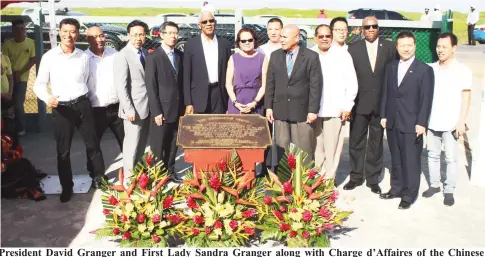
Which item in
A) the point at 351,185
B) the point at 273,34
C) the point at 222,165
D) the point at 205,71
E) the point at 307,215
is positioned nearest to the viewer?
the point at 307,215

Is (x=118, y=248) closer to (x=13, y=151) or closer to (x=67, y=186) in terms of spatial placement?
(x=67, y=186)

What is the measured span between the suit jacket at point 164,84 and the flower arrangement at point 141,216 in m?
1.40

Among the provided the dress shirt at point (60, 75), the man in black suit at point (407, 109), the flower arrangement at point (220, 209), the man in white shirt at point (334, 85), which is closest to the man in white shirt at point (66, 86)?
the dress shirt at point (60, 75)

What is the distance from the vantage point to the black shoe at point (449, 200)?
573 centimetres

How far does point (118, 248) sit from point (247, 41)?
2.55 meters

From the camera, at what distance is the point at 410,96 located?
5379mm

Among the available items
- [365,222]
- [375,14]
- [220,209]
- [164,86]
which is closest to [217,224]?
[220,209]

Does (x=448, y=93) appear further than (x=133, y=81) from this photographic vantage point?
No

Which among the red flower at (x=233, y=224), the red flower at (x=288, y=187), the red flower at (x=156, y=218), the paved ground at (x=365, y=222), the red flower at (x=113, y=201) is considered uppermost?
the red flower at (x=288, y=187)

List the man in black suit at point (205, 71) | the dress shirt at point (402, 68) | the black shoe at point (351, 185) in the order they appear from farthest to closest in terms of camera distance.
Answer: the black shoe at point (351, 185)
the man in black suit at point (205, 71)
the dress shirt at point (402, 68)

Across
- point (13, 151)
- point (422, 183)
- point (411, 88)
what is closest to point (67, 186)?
point (13, 151)

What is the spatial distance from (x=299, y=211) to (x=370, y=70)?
6.91 feet

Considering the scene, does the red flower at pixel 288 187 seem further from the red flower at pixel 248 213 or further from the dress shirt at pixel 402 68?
the dress shirt at pixel 402 68

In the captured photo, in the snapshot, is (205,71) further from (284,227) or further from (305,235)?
(305,235)
